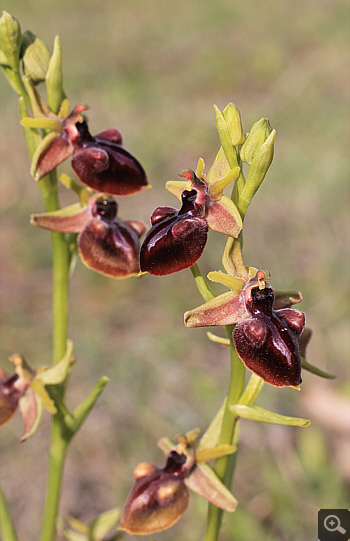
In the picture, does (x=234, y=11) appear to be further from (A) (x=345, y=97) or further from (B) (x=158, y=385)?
(B) (x=158, y=385)

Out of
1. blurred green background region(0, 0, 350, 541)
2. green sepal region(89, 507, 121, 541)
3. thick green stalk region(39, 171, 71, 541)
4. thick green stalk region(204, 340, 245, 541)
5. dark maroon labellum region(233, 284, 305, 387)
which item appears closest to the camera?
dark maroon labellum region(233, 284, 305, 387)

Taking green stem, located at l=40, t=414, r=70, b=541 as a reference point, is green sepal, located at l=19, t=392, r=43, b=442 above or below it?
above

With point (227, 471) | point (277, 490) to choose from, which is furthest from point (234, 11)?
point (227, 471)

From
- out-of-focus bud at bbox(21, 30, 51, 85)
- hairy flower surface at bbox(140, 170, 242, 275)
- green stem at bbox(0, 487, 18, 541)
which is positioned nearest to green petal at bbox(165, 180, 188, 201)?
hairy flower surface at bbox(140, 170, 242, 275)

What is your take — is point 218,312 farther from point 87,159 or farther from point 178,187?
point 87,159

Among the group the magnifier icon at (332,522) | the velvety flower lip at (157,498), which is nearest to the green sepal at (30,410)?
the velvety flower lip at (157,498)

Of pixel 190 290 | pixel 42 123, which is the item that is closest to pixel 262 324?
pixel 42 123

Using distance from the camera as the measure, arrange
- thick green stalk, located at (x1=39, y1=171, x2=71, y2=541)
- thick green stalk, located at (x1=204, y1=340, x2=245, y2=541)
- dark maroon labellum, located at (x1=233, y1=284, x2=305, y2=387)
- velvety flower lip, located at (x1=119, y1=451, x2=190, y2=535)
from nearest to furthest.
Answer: dark maroon labellum, located at (x1=233, y1=284, x2=305, y2=387) → thick green stalk, located at (x1=204, y1=340, x2=245, y2=541) → velvety flower lip, located at (x1=119, y1=451, x2=190, y2=535) → thick green stalk, located at (x1=39, y1=171, x2=71, y2=541)

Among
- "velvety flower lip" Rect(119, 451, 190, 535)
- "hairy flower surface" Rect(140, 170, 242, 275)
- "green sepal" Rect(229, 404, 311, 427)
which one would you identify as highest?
"hairy flower surface" Rect(140, 170, 242, 275)

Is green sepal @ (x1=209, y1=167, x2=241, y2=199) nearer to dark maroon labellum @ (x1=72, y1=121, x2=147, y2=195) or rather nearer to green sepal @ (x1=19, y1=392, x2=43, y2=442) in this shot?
dark maroon labellum @ (x1=72, y1=121, x2=147, y2=195)
